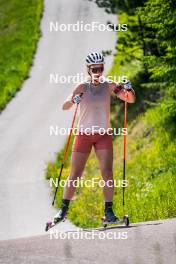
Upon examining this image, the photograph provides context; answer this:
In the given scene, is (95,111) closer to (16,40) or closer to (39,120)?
(39,120)

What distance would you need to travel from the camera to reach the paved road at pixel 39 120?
21547mm

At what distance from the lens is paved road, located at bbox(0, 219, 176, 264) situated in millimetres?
7629

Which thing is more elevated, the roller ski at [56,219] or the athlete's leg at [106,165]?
the athlete's leg at [106,165]

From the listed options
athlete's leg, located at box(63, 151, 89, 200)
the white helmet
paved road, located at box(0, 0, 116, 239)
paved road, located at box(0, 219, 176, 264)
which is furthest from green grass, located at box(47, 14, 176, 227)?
the white helmet

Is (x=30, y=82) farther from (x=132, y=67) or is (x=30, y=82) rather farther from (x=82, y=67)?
(x=132, y=67)

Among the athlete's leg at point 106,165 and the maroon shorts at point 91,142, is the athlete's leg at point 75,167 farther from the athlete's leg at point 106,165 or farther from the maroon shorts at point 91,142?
the athlete's leg at point 106,165

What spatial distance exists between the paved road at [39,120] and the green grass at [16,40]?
48 centimetres

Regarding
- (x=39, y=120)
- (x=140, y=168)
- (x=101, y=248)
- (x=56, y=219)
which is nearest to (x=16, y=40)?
(x=39, y=120)

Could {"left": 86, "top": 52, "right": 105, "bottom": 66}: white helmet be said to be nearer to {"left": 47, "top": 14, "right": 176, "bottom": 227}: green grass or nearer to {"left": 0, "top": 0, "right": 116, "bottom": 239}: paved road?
{"left": 47, "top": 14, "right": 176, "bottom": 227}: green grass

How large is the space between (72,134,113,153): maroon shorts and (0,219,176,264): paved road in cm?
117

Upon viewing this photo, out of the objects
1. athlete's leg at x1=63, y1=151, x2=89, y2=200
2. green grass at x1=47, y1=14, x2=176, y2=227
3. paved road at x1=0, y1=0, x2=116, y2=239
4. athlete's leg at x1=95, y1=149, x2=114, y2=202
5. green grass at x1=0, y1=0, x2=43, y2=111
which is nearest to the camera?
athlete's leg at x1=95, y1=149, x2=114, y2=202

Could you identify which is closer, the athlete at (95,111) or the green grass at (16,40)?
the athlete at (95,111)

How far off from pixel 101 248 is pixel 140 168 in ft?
37.0

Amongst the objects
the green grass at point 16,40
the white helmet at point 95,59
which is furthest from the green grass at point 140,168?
the green grass at point 16,40
